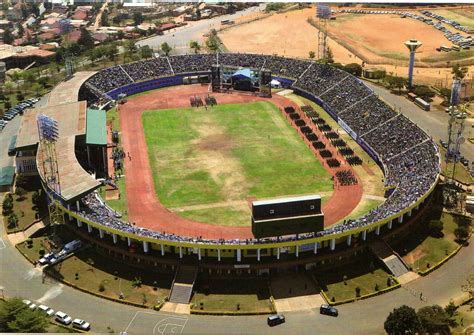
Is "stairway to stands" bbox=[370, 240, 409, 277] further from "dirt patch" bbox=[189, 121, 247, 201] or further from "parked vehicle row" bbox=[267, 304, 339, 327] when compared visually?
"dirt patch" bbox=[189, 121, 247, 201]

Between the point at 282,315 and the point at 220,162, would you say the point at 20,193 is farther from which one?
the point at 282,315

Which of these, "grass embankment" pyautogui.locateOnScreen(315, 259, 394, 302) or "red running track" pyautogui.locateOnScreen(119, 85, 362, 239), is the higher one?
"red running track" pyautogui.locateOnScreen(119, 85, 362, 239)

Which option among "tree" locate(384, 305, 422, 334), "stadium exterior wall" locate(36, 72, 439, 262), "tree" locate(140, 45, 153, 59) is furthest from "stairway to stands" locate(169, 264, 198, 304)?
"tree" locate(140, 45, 153, 59)

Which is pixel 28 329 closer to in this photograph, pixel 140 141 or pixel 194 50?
pixel 140 141

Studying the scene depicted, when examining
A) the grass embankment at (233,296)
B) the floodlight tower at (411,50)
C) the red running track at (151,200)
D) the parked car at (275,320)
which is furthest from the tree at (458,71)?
the parked car at (275,320)

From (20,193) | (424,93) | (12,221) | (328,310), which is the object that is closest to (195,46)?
(424,93)

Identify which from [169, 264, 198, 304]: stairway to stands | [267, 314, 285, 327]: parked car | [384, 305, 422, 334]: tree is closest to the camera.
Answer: [384, 305, 422, 334]: tree

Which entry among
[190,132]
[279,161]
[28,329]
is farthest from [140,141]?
[28,329]
